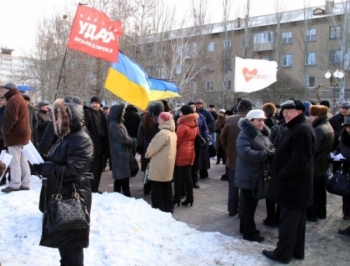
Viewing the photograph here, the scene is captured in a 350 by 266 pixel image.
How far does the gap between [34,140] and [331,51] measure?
122 feet

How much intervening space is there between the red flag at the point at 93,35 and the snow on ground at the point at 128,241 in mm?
2950

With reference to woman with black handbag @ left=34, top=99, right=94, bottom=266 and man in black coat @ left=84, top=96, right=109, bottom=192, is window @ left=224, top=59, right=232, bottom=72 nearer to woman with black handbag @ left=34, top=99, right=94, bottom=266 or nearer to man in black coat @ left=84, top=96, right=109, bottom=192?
man in black coat @ left=84, top=96, right=109, bottom=192

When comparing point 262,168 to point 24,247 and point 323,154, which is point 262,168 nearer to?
point 323,154

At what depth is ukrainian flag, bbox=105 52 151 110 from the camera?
21.3 ft

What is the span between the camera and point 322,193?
238 inches

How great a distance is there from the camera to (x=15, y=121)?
6312 mm

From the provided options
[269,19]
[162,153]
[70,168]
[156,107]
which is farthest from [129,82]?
[269,19]

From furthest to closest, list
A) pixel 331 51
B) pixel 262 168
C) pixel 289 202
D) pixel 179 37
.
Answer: pixel 331 51 < pixel 179 37 < pixel 262 168 < pixel 289 202

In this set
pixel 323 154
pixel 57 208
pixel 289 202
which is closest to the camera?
pixel 57 208

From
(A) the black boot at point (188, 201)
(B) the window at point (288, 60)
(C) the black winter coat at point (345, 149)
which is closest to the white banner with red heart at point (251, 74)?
(A) the black boot at point (188, 201)

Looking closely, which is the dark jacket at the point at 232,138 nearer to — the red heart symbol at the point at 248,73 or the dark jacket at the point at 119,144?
the dark jacket at the point at 119,144

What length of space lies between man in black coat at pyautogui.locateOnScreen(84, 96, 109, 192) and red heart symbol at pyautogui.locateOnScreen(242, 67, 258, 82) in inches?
158

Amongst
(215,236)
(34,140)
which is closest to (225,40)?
(34,140)

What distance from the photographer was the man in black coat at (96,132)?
679cm
